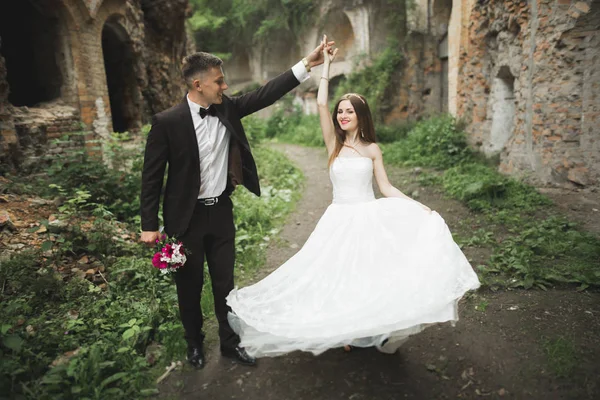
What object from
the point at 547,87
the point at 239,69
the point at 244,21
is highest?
the point at 244,21

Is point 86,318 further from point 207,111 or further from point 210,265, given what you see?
point 207,111

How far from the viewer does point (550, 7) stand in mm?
6840

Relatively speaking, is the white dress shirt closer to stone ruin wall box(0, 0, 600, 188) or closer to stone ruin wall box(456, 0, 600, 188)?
stone ruin wall box(0, 0, 600, 188)

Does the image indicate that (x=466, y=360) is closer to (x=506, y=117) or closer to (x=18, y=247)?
(x=18, y=247)

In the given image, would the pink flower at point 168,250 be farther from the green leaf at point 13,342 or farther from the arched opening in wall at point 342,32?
the arched opening in wall at point 342,32

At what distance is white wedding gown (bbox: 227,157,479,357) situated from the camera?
2.51 m

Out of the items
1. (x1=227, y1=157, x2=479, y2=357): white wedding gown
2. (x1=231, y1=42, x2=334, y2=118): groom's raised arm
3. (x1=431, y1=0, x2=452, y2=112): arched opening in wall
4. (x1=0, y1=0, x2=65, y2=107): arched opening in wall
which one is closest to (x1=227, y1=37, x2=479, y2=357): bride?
(x1=227, y1=157, x2=479, y2=357): white wedding gown

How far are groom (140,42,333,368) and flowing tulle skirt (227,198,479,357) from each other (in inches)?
14.0

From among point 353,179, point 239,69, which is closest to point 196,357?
point 353,179

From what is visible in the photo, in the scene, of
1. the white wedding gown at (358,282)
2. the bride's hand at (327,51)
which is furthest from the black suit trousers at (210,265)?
the bride's hand at (327,51)

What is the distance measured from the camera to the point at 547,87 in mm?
7137

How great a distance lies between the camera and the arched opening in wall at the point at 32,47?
7.73 m

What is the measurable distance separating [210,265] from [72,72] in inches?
269

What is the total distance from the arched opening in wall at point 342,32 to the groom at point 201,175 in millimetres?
19683
